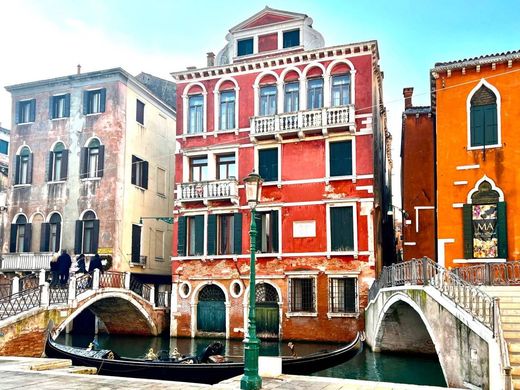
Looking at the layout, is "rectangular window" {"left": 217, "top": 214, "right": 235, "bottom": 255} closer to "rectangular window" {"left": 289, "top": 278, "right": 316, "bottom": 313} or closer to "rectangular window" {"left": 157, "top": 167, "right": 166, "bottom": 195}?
"rectangular window" {"left": 289, "top": 278, "right": 316, "bottom": 313}

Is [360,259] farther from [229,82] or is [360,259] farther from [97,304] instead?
[97,304]

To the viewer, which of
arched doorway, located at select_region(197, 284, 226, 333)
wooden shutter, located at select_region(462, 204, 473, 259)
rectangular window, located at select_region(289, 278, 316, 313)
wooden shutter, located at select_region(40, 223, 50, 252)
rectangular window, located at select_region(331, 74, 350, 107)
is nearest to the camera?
wooden shutter, located at select_region(462, 204, 473, 259)

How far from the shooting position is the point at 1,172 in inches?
1077

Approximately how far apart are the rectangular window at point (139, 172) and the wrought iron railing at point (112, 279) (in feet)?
15.9

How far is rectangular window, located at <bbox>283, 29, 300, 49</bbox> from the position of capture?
2248 cm

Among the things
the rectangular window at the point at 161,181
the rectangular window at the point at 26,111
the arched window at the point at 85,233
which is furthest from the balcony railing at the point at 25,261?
the rectangular window at the point at 26,111

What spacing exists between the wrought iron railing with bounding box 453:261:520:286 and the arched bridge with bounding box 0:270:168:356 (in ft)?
40.4

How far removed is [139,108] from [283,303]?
1150 cm

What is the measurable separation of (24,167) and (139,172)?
5401 millimetres

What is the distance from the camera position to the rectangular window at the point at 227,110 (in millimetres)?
23078

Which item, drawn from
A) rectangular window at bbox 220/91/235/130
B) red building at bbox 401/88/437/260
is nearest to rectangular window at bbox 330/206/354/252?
red building at bbox 401/88/437/260

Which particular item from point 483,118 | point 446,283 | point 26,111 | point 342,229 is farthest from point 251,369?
point 26,111

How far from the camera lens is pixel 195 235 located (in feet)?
75.0

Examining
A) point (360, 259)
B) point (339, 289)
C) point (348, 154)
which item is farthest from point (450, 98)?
point (339, 289)
